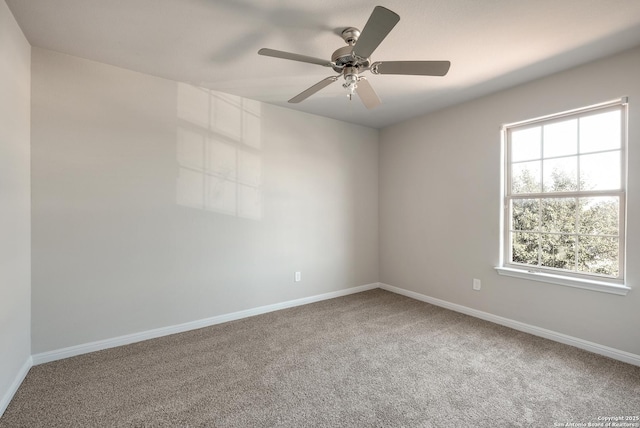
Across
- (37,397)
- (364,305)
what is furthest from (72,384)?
(364,305)

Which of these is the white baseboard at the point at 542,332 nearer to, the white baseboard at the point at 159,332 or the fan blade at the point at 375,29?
the white baseboard at the point at 159,332

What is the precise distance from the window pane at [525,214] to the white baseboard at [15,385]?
4.44m

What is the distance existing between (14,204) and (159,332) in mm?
1588

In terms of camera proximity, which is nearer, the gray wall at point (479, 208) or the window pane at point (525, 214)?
the gray wall at point (479, 208)

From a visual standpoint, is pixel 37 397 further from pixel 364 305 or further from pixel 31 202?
pixel 364 305

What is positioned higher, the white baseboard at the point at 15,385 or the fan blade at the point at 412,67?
the fan blade at the point at 412,67

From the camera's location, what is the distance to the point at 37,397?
6.25 feet

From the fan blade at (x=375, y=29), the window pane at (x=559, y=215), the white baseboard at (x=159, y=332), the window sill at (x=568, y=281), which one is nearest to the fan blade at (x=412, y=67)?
the fan blade at (x=375, y=29)

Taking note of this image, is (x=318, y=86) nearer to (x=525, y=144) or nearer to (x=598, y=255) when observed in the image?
(x=525, y=144)

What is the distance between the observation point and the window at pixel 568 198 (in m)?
2.48

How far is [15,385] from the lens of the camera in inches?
77.7

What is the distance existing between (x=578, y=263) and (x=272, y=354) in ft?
9.64

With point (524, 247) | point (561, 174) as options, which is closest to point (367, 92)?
point (561, 174)

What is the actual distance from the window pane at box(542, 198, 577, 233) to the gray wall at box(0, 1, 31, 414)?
14.5 ft
